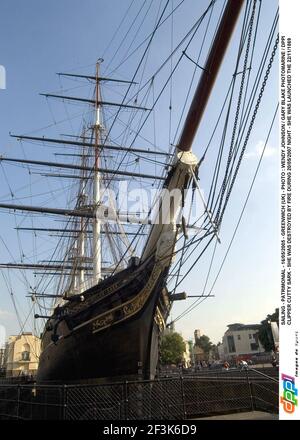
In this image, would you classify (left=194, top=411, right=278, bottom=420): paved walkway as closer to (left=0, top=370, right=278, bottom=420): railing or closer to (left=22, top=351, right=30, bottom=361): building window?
(left=0, top=370, right=278, bottom=420): railing

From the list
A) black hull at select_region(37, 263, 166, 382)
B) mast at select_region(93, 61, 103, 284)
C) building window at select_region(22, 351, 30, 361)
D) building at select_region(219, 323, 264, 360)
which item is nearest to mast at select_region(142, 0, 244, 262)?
black hull at select_region(37, 263, 166, 382)

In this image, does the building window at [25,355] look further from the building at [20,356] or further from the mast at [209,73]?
the mast at [209,73]

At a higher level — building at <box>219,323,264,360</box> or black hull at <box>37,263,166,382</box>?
black hull at <box>37,263,166,382</box>

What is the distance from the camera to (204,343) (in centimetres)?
9844

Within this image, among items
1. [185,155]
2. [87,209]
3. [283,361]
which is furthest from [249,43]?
[87,209]

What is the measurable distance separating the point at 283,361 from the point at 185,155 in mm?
6163

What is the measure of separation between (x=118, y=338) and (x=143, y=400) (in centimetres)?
357

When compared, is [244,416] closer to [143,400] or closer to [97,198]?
[143,400]

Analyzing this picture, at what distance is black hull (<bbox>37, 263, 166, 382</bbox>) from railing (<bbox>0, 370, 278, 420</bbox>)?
2.16 m

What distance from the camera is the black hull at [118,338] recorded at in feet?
34.4

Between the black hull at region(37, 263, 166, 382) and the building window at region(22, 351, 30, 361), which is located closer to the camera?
the black hull at region(37, 263, 166, 382)

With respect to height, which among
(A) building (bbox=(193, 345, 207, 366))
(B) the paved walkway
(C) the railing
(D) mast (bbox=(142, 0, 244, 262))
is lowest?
(A) building (bbox=(193, 345, 207, 366))

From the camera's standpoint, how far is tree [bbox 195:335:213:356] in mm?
96438

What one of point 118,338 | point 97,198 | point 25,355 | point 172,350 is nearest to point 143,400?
point 118,338
